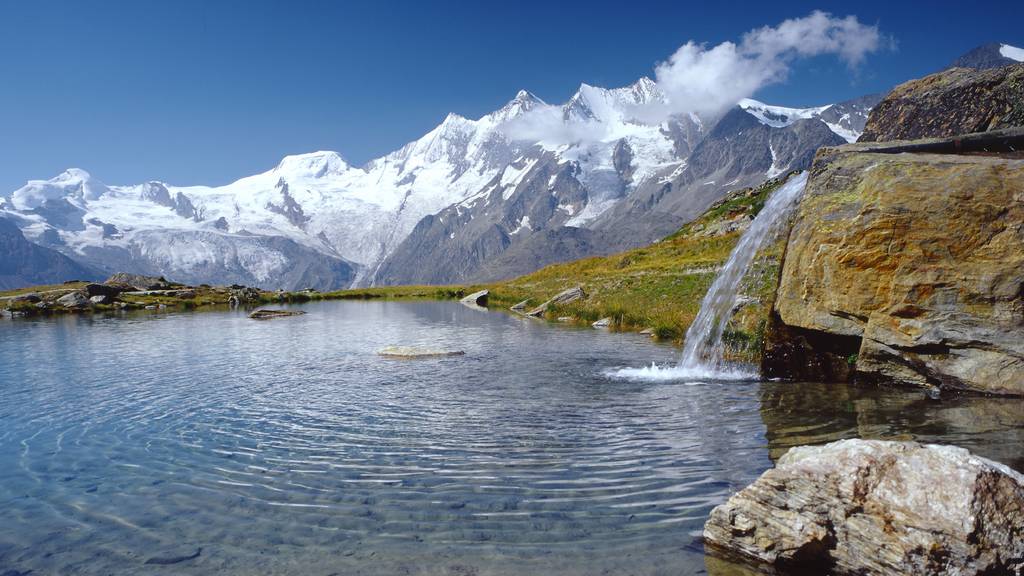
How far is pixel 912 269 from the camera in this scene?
1631cm

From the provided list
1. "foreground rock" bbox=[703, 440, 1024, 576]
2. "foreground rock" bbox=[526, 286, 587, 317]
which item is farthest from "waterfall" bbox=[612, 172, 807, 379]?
"foreground rock" bbox=[526, 286, 587, 317]

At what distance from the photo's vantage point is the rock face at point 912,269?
50.1ft

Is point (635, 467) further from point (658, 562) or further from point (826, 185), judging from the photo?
point (826, 185)

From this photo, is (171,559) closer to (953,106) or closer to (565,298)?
(953,106)

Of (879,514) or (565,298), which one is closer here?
(879,514)

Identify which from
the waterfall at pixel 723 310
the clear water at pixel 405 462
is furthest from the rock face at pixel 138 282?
the waterfall at pixel 723 310

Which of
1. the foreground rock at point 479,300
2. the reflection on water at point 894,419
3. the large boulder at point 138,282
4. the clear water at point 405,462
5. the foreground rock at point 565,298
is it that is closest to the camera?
the clear water at point 405,462

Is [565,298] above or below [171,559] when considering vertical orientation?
above

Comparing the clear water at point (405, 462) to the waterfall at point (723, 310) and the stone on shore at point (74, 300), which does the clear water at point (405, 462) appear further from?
the stone on shore at point (74, 300)

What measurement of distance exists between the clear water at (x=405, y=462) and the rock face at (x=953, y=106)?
9591 millimetres

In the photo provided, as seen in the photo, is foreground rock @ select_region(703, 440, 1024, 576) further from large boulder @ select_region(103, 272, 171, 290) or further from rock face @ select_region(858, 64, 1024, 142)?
large boulder @ select_region(103, 272, 171, 290)

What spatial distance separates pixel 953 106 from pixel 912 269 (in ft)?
26.5

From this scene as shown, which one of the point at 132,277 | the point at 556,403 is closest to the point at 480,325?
the point at 556,403

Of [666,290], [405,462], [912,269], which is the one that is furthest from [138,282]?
[912,269]
